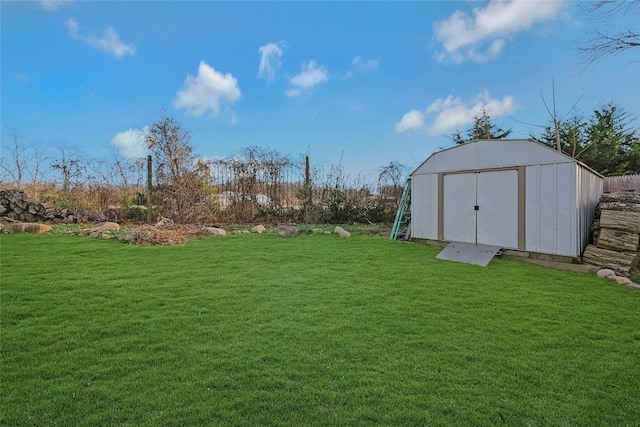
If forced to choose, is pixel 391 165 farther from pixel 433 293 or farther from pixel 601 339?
pixel 601 339

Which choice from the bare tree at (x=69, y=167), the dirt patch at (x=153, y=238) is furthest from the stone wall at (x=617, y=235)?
the bare tree at (x=69, y=167)

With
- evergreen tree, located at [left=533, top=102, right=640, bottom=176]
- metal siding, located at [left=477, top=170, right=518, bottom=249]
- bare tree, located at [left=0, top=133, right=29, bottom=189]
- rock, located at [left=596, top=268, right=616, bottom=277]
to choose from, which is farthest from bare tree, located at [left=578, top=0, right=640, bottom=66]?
bare tree, located at [left=0, top=133, right=29, bottom=189]

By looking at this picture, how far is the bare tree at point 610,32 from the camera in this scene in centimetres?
571

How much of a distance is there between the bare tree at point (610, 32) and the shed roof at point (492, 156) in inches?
95.4

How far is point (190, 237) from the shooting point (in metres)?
7.68

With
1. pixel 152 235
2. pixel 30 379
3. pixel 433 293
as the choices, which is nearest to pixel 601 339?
pixel 433 293

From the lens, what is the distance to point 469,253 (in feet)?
20.1

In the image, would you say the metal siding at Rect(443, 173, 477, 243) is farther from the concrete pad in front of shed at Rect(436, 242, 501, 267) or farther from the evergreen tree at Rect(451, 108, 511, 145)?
the evergreen tree at Rect(451, 108, 511, 145)

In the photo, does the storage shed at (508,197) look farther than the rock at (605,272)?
Yes

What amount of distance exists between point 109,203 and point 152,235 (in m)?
5.18

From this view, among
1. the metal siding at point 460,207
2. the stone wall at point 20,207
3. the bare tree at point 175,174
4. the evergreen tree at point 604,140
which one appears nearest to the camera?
the metal siding at point 460,207

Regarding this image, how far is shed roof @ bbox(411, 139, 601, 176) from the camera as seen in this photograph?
5.77 m

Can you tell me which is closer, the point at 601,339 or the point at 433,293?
the point at 601,339

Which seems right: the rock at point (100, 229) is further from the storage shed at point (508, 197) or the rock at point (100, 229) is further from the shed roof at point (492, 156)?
the shed roof at point (492, 156)
